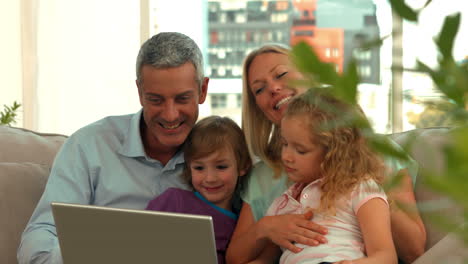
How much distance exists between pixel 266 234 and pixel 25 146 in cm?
94

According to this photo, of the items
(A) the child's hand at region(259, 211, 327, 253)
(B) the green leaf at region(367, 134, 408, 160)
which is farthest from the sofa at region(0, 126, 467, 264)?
(B) the green leaf at region(367, 134, 408, 160)

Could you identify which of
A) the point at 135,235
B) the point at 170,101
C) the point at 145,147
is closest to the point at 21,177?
the point at 145,147

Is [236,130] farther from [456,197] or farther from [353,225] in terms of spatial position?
[456,197]

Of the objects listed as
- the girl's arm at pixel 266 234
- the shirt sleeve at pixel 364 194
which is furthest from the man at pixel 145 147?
the shirt sleeve at pixel 364 194

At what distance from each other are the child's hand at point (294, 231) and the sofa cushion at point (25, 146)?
0.89 m

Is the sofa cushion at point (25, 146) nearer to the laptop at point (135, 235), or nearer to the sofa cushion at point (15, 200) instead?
the sofa cushion at point (15, 200)

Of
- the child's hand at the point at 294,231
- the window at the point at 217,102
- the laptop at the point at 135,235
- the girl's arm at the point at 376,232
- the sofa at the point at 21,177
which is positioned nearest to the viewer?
the laptop at the point at 135,235

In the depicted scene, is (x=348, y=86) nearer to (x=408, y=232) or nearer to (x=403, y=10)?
(x=403, y=10)

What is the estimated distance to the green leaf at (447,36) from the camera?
0.15 m

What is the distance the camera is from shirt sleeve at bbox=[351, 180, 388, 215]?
1.52m

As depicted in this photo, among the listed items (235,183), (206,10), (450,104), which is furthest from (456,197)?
(206,10)

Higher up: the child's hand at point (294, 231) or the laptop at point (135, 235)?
the laptop at point (135, 235)

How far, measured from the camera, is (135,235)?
Result: 46.0 inches

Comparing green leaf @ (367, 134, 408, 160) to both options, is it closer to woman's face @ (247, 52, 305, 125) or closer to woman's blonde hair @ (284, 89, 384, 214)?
woman's blonde hair @ (284, 89, 384, 214)
